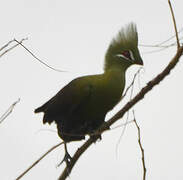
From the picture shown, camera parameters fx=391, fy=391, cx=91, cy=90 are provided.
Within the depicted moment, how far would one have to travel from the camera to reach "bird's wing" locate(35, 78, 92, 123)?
294cm

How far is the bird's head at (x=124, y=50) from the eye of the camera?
2.69 meters

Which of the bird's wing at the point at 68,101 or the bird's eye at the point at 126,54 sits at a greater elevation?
the bird's eye at the point at 126,54

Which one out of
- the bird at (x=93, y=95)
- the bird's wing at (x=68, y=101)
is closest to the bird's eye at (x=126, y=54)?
the bird at (x=93, y=95)

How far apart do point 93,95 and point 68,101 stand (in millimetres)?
303

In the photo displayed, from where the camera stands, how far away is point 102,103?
9.02 ft

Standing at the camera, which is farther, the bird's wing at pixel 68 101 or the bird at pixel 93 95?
the bird's wing at pixel 68 101

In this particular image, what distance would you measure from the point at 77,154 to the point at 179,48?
30.5 inches

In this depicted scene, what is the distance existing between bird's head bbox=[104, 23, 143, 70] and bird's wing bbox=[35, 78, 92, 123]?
0.82 ft

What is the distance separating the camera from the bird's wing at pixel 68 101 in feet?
9.65

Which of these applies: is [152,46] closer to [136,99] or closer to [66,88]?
[136,99]

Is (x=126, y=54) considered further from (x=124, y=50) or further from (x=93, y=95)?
(x=93, y=95)

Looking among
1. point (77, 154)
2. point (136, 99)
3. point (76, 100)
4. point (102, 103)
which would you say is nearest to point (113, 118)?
point (136, 99)

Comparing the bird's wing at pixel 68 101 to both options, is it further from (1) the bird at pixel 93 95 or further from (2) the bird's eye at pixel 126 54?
(2) the bird's eye at pixel 126 54

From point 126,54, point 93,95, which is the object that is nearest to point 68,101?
point 93,95
